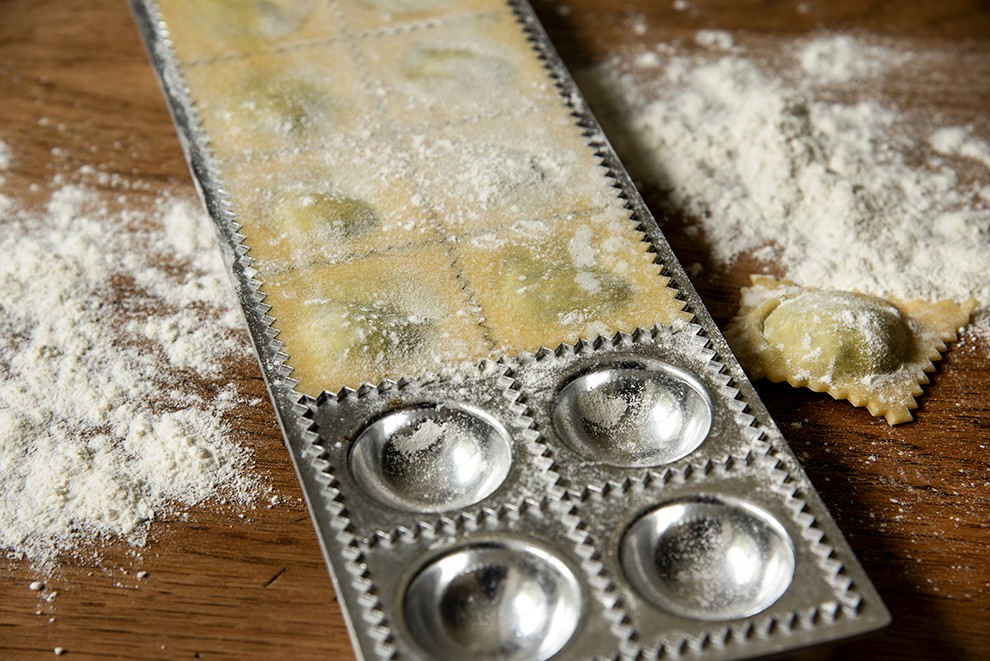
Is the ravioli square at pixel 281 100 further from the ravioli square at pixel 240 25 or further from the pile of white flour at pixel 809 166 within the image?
the pile of white flour at pixel 809 166

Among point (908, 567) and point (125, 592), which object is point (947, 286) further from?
point (125, 592)

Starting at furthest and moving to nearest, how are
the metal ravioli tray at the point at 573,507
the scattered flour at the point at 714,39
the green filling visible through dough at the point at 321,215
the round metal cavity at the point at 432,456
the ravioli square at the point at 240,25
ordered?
the scattered flour at the point at 714,39, the ravioli square at the point at 240,25, the green filling visible through dough at the point at 321,215, the round metal cavity at the point at 432,456, the metal ravioli tray at the point at 573,507

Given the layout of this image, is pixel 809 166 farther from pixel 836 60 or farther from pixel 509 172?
pixel 509 172

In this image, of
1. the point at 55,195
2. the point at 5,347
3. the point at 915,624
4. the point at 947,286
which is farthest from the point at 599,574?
the point at 55,195

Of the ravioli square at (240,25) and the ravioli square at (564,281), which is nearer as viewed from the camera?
the ravioli square at (564,281)

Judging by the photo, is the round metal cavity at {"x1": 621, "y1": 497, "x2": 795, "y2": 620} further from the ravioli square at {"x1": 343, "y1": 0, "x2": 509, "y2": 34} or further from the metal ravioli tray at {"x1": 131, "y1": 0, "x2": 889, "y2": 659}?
the ravioli square at {"x1": 343, "y1": 0, "x2": 509, "y2": 34}

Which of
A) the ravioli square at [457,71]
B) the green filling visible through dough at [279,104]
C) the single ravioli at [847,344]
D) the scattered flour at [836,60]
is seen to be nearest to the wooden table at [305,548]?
the single ravioli at [847,344]

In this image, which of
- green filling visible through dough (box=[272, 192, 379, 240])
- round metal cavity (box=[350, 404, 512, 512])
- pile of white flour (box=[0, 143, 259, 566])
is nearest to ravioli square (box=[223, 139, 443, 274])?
green filling visible through dough (box=[272, 192, 379, 240])
